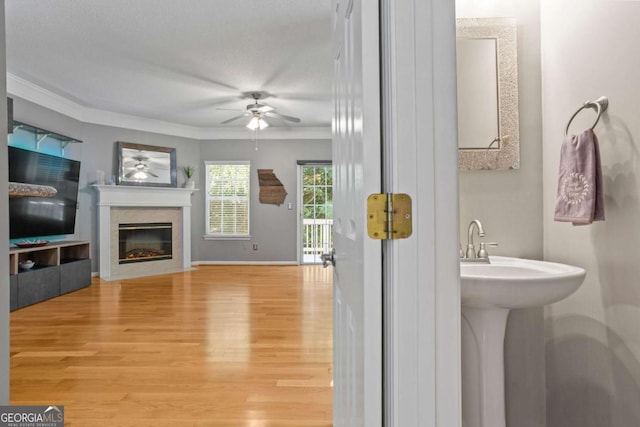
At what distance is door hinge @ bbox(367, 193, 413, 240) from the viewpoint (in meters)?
0.72

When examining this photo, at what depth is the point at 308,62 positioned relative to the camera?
390 centimetres

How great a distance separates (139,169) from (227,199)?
159 cm

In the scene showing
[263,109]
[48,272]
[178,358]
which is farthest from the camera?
[263,109]

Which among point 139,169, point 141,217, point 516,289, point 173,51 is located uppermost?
point 173,51

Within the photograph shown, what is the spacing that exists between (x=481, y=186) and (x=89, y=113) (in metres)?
5.96

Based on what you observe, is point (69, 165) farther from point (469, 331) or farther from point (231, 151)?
point (469, 331)

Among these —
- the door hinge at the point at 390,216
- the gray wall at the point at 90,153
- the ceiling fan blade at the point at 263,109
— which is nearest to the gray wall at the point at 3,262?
the door hinge at the point at 390,216

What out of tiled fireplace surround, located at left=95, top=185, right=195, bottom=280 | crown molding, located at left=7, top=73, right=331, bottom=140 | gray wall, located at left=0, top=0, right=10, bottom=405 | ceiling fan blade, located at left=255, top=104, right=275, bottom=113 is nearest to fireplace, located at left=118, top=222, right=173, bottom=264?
tiled fireplace surround, located at left=95, top=185, right=195, bottom=280

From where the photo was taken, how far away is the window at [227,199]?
6.74m

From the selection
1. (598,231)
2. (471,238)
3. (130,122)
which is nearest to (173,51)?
(130,122)

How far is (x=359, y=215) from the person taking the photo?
2.69 feet

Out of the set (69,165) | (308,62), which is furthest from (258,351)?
(69,165)

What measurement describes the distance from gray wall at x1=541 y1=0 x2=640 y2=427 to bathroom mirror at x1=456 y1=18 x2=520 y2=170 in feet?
0.45

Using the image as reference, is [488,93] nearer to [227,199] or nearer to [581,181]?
[581,181]
